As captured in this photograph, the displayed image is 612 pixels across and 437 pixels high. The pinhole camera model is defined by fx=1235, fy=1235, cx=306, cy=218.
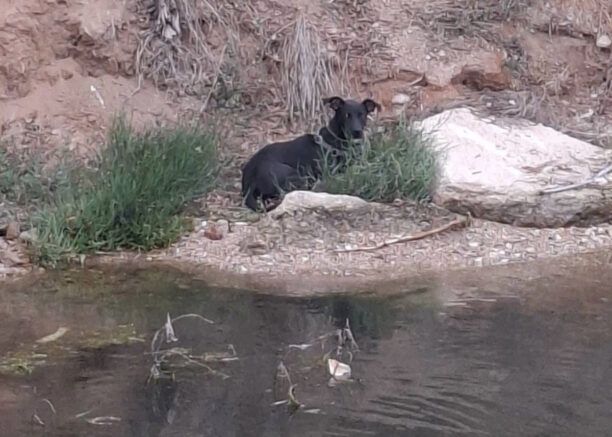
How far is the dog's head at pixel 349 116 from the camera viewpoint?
8625mm

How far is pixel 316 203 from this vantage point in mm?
7980

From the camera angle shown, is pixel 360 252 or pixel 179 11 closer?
pixel 360 252

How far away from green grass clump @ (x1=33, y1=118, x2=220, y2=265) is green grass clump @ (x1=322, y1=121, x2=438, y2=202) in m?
0.93

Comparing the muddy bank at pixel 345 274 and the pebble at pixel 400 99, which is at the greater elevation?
the pebble at pixel 400 99

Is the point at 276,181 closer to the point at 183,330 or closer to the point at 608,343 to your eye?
the point at 183,330

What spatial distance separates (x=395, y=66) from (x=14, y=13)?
119 inches

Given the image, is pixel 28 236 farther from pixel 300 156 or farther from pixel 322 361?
pixel 322 361

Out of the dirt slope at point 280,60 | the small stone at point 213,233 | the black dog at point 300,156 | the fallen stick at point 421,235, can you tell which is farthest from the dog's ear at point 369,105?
the small stone at point 213,233

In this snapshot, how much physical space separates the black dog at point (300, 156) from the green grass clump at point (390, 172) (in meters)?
0.17

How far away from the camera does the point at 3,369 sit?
5.54 m

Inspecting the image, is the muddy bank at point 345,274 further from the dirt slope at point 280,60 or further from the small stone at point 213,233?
the dirt slope at point 280,60

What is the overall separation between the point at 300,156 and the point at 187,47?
178 cm

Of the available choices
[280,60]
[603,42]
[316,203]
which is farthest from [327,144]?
[603,42]

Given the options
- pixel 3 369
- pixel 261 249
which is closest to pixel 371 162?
pixel 261 249
